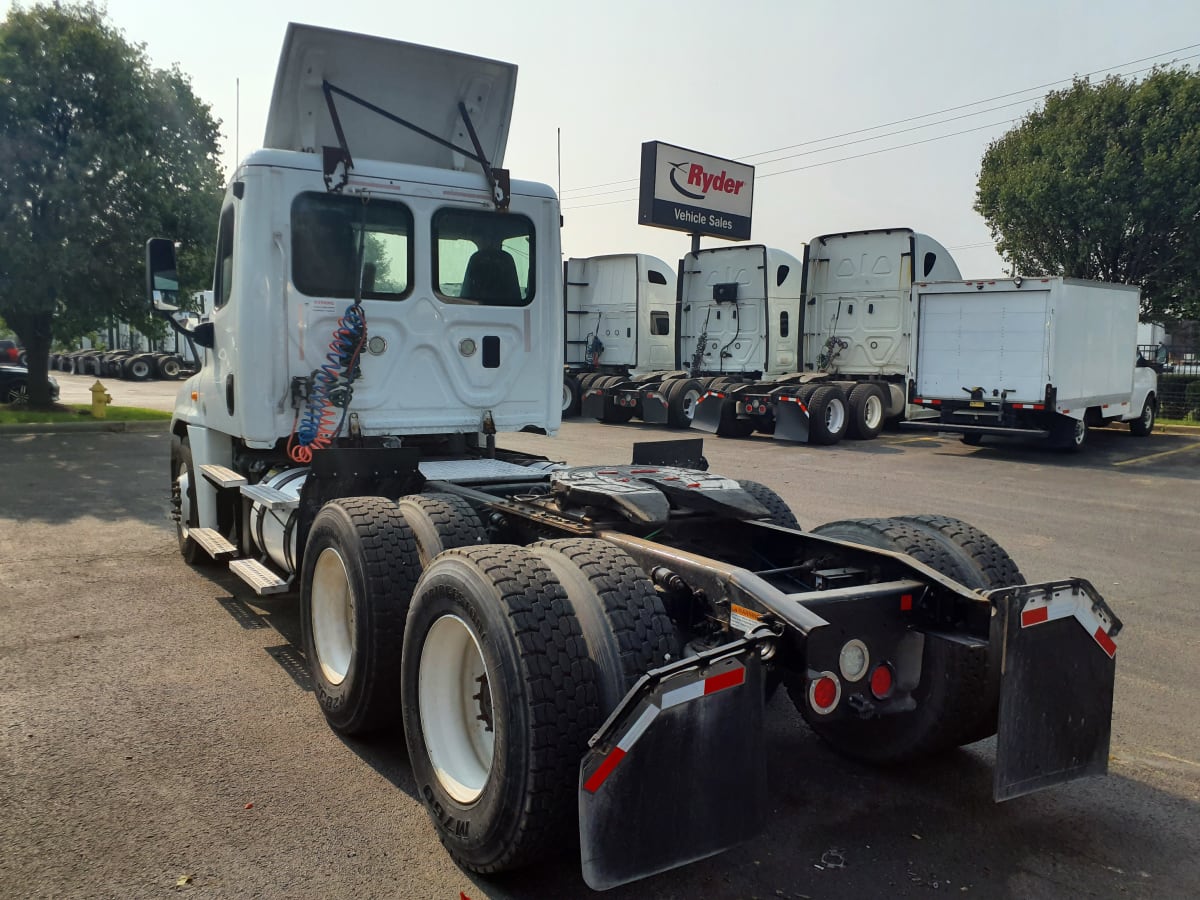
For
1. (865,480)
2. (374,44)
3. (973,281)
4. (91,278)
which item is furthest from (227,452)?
(973,281)

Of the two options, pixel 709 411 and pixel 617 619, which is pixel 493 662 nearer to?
pixel 617 619

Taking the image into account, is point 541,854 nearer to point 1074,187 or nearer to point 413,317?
point 413,317

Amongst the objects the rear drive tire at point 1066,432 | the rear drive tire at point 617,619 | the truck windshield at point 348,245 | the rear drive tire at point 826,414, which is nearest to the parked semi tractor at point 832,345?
the rear drive tire at point 826,414

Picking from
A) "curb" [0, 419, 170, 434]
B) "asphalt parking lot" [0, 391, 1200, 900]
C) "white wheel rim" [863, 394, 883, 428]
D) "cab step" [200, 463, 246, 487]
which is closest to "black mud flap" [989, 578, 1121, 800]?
"asphalt parking lot" [0, 391, 1200, 900]

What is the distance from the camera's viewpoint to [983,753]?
4.13 metres

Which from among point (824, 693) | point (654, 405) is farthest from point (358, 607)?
point (654, 405)

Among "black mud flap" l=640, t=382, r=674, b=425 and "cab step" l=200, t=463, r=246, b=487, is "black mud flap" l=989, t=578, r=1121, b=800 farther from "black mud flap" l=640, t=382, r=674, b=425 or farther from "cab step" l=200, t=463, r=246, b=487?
"black mud flap" l=640, t=382, r=674, b=425

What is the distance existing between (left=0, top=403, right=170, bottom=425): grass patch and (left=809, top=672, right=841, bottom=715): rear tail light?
17.4 m

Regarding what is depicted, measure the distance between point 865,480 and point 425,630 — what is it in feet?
33.6

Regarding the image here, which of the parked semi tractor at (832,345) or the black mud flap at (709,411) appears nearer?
the parked semi tractor at (832,345)

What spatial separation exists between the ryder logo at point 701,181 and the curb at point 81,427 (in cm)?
1649

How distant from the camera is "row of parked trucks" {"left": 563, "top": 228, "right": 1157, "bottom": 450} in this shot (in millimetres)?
15250

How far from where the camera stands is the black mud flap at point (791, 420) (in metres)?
17.6

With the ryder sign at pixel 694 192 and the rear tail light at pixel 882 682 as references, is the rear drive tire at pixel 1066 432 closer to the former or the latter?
the rear tail light at pixel 882 682
